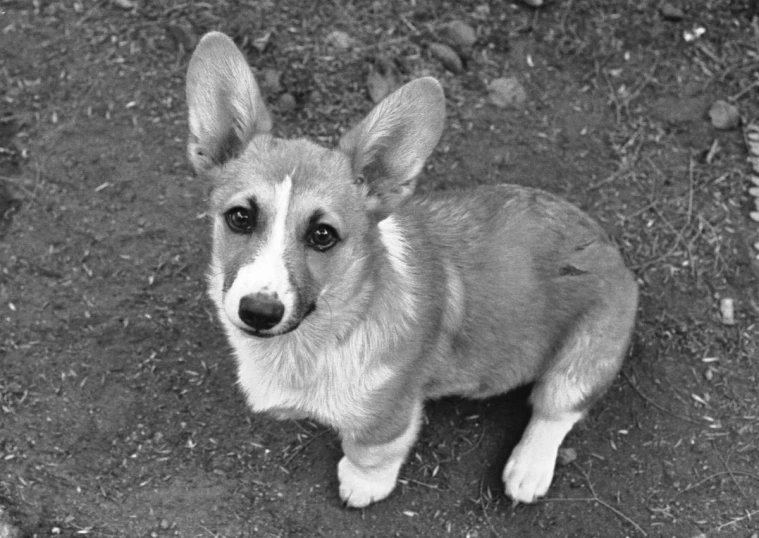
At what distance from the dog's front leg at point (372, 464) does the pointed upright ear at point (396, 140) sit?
3.56 ft

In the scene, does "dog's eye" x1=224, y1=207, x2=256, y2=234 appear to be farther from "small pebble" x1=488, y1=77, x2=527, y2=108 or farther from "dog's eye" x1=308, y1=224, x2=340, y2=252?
"small pebble" x1=488, y1=77, x2=527, y2=108

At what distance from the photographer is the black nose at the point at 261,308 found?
305 centimetres

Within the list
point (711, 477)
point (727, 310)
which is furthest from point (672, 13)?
point (711, 477)

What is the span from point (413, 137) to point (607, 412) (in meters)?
2.08

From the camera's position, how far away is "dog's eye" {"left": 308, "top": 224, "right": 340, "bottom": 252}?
10.8 ft

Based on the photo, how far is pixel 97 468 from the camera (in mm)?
4285

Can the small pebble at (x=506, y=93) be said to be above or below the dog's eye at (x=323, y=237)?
below

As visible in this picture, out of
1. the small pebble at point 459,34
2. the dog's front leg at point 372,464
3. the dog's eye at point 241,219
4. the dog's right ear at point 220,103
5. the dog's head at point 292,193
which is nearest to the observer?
the dog's head at point 292,193

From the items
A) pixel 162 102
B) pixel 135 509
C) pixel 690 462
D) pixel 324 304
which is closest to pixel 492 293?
pixel 324 304

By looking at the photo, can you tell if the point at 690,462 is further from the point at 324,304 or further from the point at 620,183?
the point at 324,304

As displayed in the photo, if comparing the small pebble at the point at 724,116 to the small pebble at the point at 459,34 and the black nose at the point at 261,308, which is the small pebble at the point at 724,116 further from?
the black nose at the point at 261,308

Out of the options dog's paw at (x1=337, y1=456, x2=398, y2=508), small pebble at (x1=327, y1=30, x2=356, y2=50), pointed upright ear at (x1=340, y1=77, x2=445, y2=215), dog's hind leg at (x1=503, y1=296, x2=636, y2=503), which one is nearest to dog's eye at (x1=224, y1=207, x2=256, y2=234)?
pointed upright ear at (x1=340, y1=77, x2=445, y2=215)

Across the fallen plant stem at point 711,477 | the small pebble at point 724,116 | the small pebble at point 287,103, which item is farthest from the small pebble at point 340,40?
the fallen plant stem at point 711,477

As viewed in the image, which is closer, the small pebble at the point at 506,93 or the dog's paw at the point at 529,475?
the dog's paw at the point at 529,475
